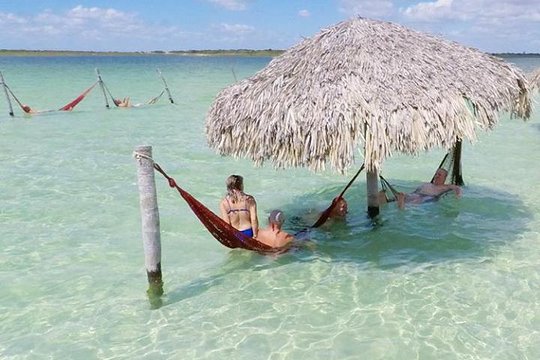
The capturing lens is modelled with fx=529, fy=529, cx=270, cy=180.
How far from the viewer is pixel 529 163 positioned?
1039 centimetres

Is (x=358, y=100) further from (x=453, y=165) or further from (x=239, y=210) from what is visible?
(x=453, y=165)

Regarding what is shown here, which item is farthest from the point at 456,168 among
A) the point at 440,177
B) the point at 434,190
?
the point at 434,190

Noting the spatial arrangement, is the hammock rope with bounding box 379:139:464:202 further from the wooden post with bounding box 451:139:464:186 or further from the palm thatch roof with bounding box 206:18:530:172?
the palm thatch roof with bounding box 206:18:530:172

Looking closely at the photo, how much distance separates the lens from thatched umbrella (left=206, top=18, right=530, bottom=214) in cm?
486

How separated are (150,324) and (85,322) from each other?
0.58 meters

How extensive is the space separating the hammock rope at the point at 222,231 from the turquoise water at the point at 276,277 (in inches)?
9.1

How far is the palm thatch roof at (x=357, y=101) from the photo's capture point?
15.9 ft

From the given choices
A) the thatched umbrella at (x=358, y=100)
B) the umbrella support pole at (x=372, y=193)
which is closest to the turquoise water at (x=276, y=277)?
the umbrella support pole at (x=372, y=193)

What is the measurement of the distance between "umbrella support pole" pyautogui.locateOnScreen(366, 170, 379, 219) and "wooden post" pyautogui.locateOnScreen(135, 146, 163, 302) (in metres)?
2.75

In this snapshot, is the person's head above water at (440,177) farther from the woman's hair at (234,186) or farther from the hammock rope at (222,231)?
the woman's hair at (234,186)

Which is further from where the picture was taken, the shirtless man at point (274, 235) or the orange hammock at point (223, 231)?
the shirtless man at point (274, 235)

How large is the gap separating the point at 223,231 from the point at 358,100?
5.92 feet

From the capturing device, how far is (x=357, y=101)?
4898mm

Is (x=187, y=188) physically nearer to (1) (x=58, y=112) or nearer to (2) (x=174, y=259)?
(2) (x=174, y=259)
